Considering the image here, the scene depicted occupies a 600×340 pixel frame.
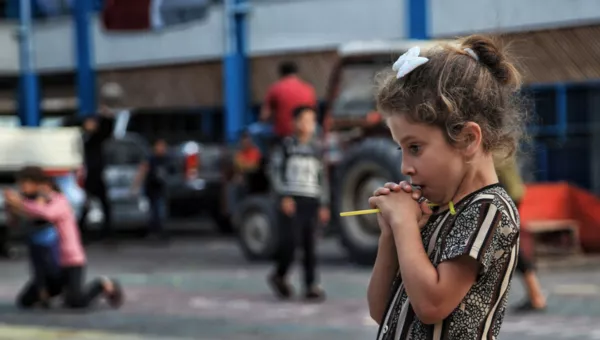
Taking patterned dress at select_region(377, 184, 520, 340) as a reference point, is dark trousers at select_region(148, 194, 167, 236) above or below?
below

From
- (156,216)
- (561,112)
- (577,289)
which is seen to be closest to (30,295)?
(577,289)

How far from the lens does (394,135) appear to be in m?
2.79

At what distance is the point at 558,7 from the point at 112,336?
11.7 m

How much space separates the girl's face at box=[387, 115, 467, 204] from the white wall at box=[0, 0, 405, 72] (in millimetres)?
19591

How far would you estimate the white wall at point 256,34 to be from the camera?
23.1 metres

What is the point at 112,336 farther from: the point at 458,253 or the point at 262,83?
the point at 262,83

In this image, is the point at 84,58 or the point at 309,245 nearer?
the point at 309,245

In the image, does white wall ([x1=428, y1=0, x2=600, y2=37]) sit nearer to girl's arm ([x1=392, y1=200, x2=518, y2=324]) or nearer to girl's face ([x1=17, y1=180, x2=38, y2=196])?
girl's face ([x1=17, y1=180, x2=38, y2=196])

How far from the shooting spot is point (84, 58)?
99.3 feet

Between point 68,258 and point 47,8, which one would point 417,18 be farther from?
point 47,8

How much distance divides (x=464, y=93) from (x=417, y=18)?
63.0 ft

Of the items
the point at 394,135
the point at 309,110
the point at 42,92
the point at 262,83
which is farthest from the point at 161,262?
the point at 42,92

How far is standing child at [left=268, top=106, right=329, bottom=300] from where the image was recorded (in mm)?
10914

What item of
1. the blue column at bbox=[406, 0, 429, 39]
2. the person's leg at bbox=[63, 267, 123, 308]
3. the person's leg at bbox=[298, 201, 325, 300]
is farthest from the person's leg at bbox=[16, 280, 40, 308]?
the blue column at bbox=[406, 0, 429, 39]
